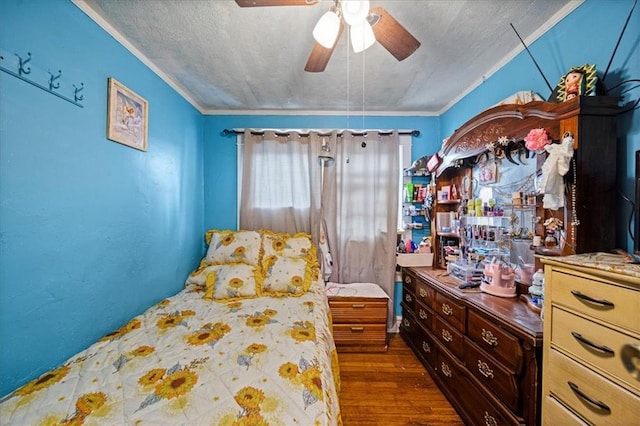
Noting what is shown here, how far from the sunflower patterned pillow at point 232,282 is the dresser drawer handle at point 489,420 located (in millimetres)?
1700

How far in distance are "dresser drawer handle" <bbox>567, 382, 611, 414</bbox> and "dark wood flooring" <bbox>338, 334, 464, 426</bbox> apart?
986 millimetres

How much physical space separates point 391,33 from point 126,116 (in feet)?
5.77

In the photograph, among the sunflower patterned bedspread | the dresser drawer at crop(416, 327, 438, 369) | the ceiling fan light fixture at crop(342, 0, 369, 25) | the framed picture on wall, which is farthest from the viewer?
the dresser drawer at crop(416, 327, 438, 369)

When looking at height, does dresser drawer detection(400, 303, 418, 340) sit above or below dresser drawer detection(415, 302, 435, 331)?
below

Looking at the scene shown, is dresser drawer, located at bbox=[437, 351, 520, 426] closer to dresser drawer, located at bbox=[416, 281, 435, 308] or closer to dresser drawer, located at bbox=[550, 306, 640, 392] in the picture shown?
dresser drawer, located at bbox=[416, 281, 435, 308]

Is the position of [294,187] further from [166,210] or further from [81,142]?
[81,142]

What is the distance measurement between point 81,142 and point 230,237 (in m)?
1.39

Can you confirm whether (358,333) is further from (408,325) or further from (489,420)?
(489,420)

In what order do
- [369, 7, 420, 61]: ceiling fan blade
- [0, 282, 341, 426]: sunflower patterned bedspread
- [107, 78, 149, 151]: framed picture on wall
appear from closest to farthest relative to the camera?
[0, 282, 341, 426]: sunflower patterned bedspread → [369, 7, 420, 61]: ceiling fan blade → [107, 78, 149, 151]: framed picture on wall

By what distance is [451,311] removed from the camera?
5.88 ft

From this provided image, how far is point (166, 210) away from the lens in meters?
2.20

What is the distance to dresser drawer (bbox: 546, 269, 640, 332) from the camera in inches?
30.8

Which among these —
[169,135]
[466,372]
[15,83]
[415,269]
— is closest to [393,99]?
[415,269]

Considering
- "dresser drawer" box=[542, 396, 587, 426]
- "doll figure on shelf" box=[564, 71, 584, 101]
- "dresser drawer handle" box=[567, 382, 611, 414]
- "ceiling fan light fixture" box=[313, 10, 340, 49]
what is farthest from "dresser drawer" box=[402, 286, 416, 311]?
"ceiling fan light fixture" box=[313, 10, 340, 49]
